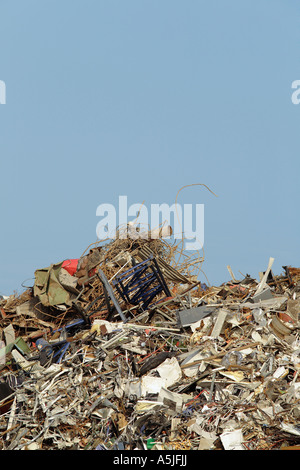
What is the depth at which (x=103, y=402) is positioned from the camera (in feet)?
32.4

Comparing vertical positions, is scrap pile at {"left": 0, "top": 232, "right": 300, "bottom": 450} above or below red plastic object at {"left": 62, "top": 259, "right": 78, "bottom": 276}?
below

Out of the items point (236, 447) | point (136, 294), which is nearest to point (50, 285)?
point (136, 294)

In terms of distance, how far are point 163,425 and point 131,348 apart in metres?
2.17

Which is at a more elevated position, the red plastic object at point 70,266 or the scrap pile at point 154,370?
the red plastic object at point 70,266

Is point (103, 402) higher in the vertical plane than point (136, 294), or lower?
lower

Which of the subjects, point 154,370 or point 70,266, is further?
point 70,266

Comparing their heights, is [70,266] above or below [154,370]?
above

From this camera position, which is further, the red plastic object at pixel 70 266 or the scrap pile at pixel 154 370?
the red plastic object at pixel 70 266

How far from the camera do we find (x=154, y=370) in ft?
34.4

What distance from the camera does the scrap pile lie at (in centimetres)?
918

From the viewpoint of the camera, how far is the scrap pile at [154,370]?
9180mm

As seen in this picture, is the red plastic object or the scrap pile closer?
the scrap pile
